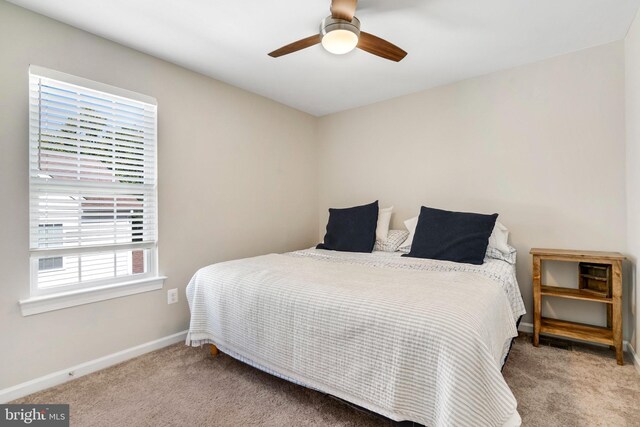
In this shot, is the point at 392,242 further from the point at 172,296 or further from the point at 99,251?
the point at 99,251

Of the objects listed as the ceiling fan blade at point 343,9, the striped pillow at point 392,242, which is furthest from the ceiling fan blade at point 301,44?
the striped pillow at point 392,242

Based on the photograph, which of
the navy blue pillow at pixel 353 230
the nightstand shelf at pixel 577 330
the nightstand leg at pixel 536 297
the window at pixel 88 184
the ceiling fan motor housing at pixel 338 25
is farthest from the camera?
the navy blue pillow at pixel 353 230

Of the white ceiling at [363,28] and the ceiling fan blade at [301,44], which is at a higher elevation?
the white ceiling at [363,28]

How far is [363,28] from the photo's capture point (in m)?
2.08

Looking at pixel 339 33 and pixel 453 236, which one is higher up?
pixel 339 33

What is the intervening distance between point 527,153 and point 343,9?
2.03m

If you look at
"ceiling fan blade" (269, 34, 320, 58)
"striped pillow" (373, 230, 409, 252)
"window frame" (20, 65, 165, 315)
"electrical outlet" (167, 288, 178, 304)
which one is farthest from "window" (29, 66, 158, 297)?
"striped pillow" (373, 230, 409, 252)

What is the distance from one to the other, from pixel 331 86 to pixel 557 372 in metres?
2.92

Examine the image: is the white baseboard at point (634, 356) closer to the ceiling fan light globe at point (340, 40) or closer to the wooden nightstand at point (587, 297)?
the wooden nightstand at point (587, 297)

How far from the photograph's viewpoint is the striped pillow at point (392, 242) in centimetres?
296

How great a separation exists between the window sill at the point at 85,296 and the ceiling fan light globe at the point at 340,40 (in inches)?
Result: 82.4

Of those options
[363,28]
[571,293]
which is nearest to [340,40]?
[363,28]

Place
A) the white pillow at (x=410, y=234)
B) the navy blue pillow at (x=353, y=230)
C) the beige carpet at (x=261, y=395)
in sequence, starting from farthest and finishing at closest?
the navy blue pillow at (x=353, y=230) → the white pillow at (x=410, y=234) → the beige carpet at (x=261, y=395)

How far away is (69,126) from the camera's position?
1.96 meters
